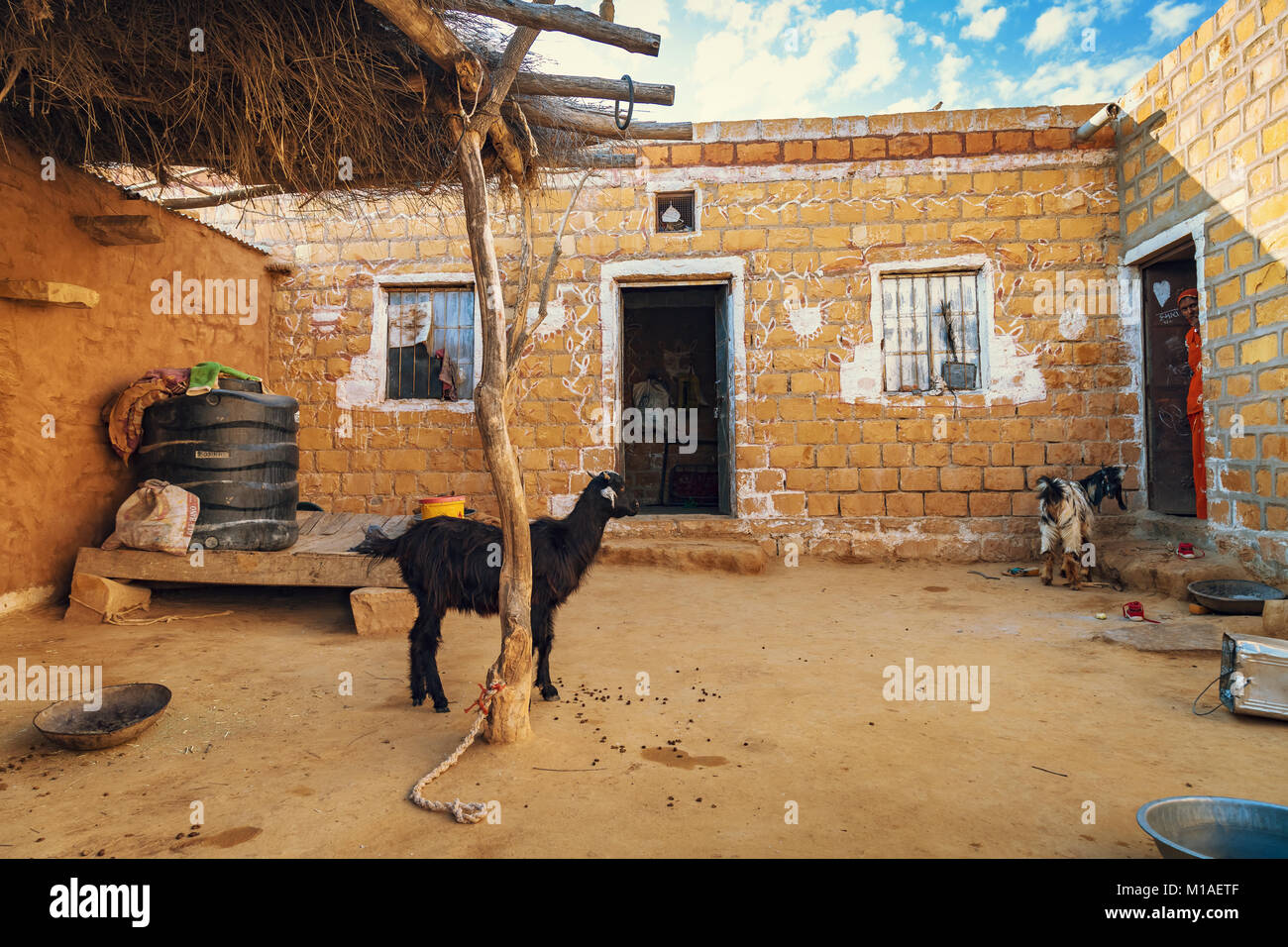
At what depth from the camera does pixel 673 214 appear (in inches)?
298

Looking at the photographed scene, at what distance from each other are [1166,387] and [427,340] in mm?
7886

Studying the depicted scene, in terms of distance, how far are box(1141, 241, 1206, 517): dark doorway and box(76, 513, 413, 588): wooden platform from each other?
7.40 m

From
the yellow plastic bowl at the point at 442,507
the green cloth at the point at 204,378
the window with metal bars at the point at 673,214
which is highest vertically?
the window with metal bars at the point at 673,214

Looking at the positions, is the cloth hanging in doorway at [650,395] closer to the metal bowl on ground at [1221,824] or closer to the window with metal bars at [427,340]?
the window with metal bars at [427,340]

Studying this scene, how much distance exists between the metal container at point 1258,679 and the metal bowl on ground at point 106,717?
15.8 feet

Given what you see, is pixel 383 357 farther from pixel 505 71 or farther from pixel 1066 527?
pixel 1066 527

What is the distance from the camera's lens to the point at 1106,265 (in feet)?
23.3

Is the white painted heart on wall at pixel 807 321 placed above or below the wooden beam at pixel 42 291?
above

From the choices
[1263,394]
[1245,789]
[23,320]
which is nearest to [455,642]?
[23,320]

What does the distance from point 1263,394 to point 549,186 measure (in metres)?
6.69

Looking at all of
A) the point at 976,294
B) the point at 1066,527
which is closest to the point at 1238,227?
the point at 976,294

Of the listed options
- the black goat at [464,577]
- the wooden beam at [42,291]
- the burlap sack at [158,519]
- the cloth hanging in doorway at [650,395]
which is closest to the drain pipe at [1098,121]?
the cloth hanging in doorway at [650,395]

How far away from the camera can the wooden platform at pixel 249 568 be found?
4.72 meters

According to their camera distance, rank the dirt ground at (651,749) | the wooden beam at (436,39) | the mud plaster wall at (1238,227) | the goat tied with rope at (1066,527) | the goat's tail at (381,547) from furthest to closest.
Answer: the goat tied with rope at (1066,527), the mud plaster wall at (1238,227), the goat's tail at (381,547), the wooden beam at (436,39), the dirt ground at (651,749)
